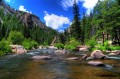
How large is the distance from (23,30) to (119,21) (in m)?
85.6

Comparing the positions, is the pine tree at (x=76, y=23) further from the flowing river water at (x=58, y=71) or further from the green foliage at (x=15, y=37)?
the flowing river water at (x=58, y=71)

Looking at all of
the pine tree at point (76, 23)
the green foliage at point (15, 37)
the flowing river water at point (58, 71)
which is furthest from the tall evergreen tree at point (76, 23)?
the flowing river water at point (58, 71)

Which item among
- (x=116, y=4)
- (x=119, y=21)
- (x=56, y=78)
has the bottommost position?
(x=56, y=78)

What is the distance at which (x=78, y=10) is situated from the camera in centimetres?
9638

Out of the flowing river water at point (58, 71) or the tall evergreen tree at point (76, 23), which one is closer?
the flowing river water at point (58, 71)

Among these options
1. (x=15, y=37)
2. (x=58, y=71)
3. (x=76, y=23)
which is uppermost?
(x=76, y=23)

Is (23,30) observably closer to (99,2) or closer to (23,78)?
(99,2)

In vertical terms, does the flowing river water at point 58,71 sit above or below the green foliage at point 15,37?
below

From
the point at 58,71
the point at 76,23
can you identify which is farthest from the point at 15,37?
the point at 58,71

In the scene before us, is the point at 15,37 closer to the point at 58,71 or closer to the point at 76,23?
the point at 76,23

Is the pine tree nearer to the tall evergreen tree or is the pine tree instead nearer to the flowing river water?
the tall evergreen tree

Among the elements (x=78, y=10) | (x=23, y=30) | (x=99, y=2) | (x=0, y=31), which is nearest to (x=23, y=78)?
(x=99, y=2)

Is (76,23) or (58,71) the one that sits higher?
(76,23)

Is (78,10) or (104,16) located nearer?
(104,16)
